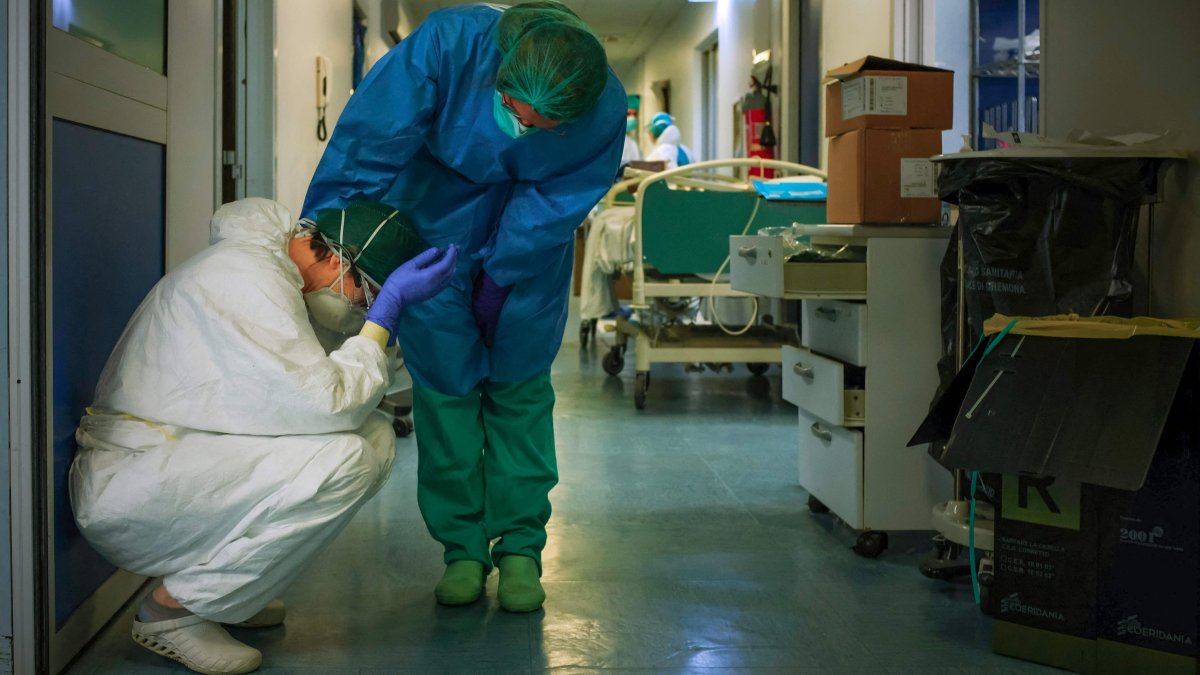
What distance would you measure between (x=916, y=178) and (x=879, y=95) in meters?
0.21

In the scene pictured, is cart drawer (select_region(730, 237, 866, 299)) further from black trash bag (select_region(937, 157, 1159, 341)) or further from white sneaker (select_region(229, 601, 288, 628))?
white sneaker (select_region(229, 601, 288, 628))

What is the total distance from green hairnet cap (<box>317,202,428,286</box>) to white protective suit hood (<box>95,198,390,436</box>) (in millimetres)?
123

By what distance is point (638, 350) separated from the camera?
16.2 feet

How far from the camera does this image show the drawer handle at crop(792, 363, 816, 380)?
285 centimetres

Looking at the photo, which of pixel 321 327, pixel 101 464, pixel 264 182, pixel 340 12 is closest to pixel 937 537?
pixel 321 327

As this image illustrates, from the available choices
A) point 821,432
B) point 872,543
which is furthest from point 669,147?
point 872,543

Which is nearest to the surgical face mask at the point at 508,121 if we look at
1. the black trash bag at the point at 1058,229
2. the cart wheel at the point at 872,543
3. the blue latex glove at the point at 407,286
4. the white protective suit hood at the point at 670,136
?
the blue latex glove at the point at 407,286

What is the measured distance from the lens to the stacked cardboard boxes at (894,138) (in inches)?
108

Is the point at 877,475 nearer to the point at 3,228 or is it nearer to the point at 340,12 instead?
the point at 3,228

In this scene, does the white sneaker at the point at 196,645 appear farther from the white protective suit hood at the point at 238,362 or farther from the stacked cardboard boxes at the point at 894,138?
the stacked cardboard boxes at the point at 894,138

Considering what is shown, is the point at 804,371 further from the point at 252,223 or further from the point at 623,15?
the point at 623,15

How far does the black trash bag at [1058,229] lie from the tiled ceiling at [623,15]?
7837 millimetres

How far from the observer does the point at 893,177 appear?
9.04ft

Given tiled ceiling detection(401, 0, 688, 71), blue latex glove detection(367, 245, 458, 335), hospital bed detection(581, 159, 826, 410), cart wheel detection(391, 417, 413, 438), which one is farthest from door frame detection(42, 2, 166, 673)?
tiled ceiling detection(401, 0, 688, 71)
